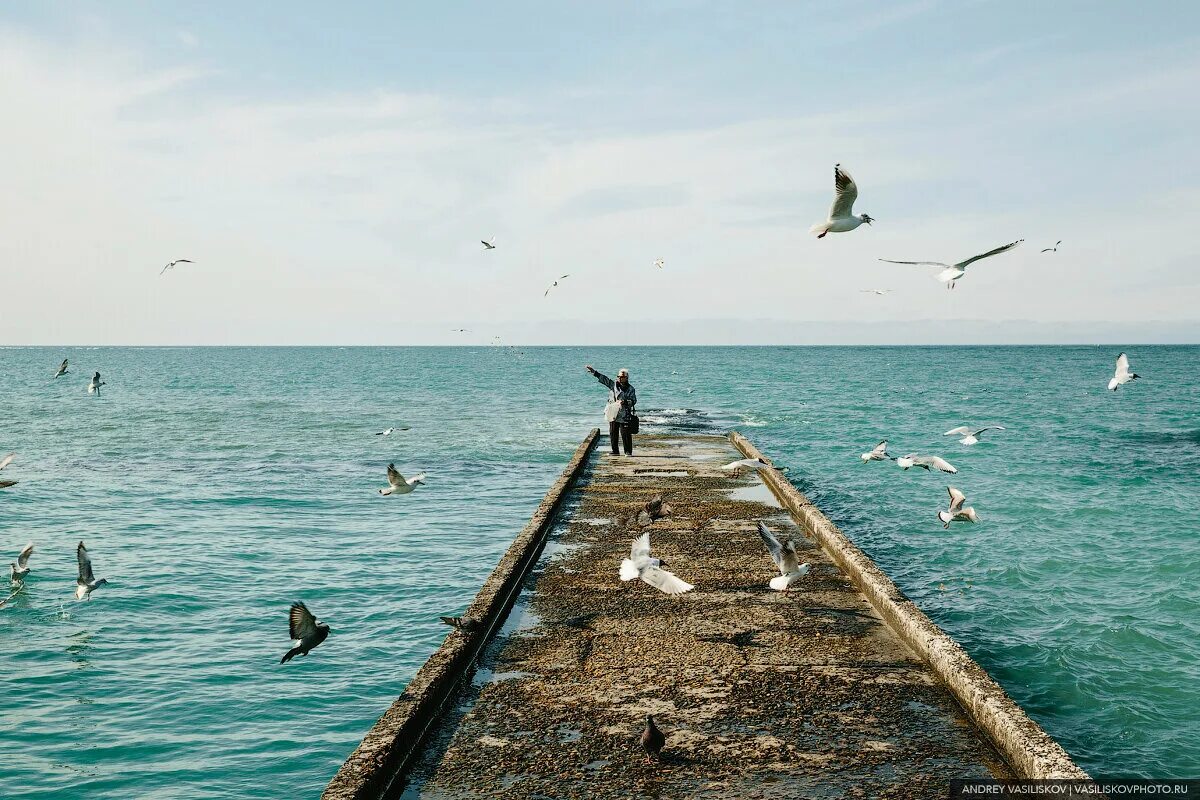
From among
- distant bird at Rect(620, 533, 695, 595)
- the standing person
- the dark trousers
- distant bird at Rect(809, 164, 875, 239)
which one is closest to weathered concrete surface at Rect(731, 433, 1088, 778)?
distant bird at Rect(620, 533, 695, 595)

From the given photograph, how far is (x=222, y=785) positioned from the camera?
24.6 feet

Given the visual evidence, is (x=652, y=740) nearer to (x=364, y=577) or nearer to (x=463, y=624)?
(x=463, y=624)

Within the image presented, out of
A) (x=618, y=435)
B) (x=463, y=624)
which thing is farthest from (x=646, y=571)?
(x=618, y=435)

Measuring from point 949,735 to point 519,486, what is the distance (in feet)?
55.5

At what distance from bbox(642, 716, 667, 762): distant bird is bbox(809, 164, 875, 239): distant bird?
14.4 feet

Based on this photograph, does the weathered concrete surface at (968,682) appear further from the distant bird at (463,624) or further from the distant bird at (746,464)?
the distant bird at (463,624)

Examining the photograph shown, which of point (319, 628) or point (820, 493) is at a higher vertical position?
point (319, 628)

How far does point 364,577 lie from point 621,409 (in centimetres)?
595

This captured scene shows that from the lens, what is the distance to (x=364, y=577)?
13.6 metres

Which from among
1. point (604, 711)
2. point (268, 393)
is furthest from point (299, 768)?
point (268, 393)

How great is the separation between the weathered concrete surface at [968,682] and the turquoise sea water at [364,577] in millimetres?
2240

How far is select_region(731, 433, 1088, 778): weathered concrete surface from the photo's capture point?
200 inches

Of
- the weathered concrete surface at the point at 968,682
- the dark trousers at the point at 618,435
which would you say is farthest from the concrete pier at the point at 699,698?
the dark trousers at the point at 618,435

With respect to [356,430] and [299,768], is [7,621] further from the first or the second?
[356,430]
